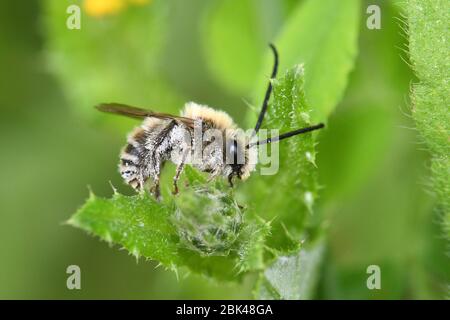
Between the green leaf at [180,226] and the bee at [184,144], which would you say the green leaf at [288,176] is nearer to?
the bee at [184,144]

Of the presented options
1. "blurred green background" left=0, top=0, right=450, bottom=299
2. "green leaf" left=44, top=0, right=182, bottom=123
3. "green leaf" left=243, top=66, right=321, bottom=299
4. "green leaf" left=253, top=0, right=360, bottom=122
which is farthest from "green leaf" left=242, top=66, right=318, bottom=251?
"green leaf" left=44, top=0, right=182, bottom=123

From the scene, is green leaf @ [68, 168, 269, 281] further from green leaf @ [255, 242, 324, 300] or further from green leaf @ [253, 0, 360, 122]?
green leaf @ [253, 0, 360, 122]

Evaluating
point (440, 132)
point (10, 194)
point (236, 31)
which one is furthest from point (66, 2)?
point (440, 132)

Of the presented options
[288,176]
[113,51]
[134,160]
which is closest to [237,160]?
[288,176]

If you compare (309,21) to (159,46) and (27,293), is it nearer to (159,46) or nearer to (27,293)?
(159,46)

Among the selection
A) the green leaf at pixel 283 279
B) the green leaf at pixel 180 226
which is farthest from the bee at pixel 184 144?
the green leaf at pixel 283 279
